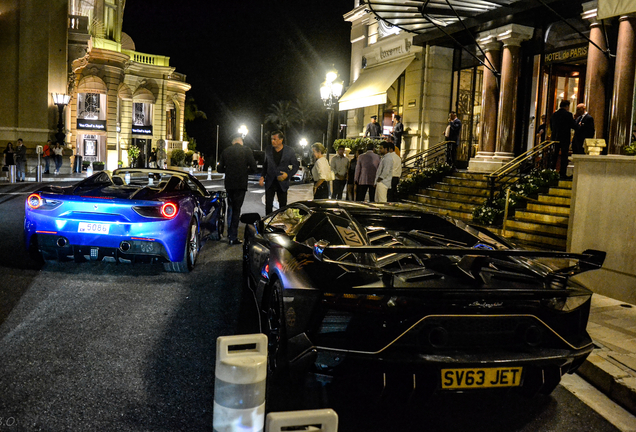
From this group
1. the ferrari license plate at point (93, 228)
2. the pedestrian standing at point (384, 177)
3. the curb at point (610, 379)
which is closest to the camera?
the curb at point (610, 379)

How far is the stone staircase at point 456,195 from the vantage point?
41.9ft

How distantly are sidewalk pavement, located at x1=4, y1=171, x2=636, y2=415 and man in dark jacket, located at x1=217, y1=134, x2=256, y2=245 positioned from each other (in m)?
5.31

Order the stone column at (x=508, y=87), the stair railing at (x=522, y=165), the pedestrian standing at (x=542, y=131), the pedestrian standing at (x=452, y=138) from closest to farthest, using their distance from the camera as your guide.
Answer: the stair railing at (x=522, y=165) < the pedestrian standing at (x=542, y=131) < the stone column at (x=508, y=87) < the pedestrian standing at (x=452, y=138)

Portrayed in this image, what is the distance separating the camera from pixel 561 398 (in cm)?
374

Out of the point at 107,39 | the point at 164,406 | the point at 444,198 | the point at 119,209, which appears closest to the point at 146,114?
the point at 107,39

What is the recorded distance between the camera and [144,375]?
3688mm

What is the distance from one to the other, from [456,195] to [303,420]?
40.9 feet

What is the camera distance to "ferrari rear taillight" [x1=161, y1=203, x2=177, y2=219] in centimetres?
636

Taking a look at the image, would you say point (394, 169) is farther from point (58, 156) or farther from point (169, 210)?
point (58, 156)

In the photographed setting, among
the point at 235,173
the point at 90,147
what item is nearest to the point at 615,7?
the point at 235,173

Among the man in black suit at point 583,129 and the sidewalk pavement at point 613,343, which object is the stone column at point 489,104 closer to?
the man in black suit at point 583,129

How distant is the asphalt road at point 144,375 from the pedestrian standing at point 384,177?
5.52 m

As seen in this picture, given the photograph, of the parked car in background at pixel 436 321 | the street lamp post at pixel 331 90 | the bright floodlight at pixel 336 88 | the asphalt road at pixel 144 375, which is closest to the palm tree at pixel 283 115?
the street lamp post at pixel 331 90

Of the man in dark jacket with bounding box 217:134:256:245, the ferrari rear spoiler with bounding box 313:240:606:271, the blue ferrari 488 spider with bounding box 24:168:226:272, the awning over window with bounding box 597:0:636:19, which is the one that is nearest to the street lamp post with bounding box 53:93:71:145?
the man in dark jacket with bounding box 217:134:256:245
